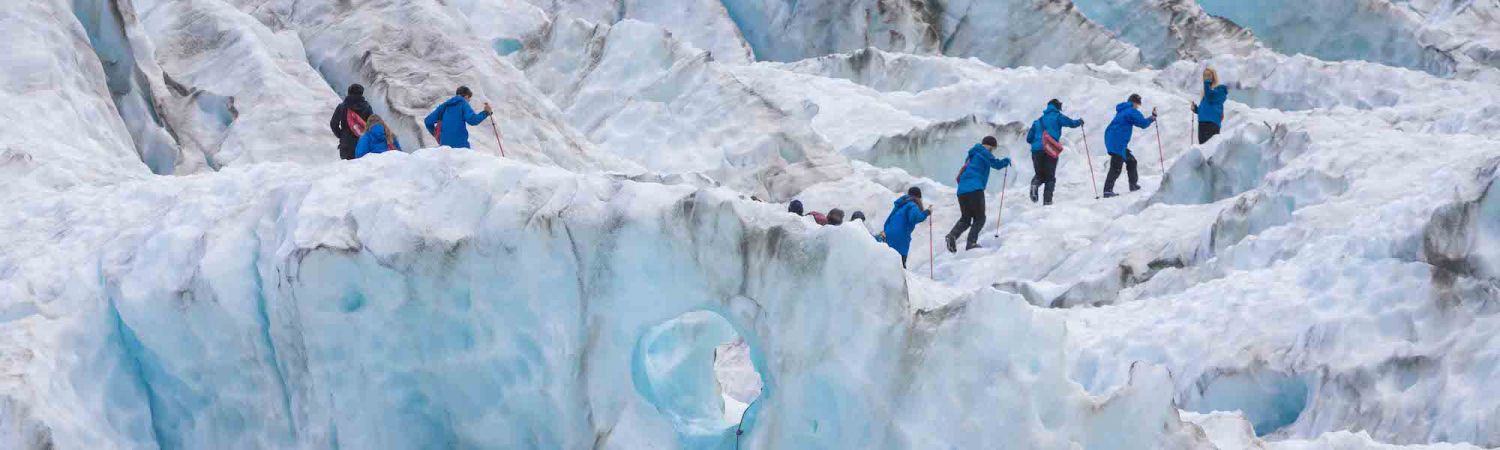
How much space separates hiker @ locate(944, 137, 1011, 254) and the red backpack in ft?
18.3

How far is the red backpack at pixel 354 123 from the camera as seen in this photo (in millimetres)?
14156

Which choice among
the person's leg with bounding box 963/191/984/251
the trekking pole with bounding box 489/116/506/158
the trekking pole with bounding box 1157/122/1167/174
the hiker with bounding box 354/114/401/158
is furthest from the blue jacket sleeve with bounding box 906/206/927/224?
the trekking pole with bounding box 1157/122/1167/174

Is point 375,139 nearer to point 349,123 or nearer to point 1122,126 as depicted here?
point 349,123

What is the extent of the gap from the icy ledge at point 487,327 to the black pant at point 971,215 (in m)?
7.51

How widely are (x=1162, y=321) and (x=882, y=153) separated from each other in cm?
925

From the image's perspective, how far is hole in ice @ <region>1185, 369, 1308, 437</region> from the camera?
34.1 feet

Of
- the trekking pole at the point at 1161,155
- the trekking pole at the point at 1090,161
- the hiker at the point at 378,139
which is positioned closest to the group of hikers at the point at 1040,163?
the trekking pole at the point at 1090,161

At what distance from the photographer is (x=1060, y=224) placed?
16.4 m

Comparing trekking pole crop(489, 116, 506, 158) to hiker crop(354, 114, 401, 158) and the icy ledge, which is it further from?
the icy ledge

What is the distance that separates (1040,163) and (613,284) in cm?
1020

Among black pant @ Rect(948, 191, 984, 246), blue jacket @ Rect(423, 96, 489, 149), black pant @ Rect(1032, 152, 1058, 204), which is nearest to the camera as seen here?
blue jacket @ Rect(423, 96, 489, 149)

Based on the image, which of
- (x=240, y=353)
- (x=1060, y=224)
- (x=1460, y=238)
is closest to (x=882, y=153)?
(x=1060, y=224)

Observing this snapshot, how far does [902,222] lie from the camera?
544 inches

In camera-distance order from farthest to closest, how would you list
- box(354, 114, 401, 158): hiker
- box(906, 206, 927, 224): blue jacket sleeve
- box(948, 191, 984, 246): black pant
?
box(948, 191, 984, 246): black pant → box(906, 206, 927, 224): blue jacket sleeve → box(354, 114, 401, 158): hiker
